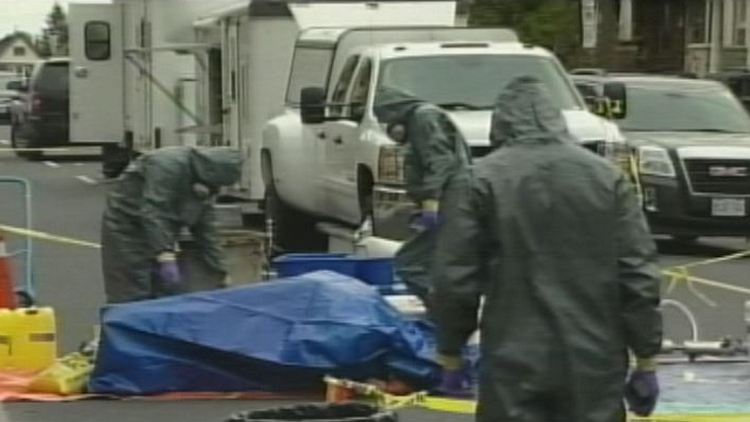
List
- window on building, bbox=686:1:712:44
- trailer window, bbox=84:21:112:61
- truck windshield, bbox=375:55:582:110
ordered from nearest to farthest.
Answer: truck windshield, bbox=375:55:582:110
trailer window, bbox=84:21:112:61
window on building, bbox=686:1:712:44

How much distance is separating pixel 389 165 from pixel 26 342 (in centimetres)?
575

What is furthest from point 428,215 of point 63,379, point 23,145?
point 23,145

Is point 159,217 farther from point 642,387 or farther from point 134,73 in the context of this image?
point 134,73

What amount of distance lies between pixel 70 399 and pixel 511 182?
5441 mm

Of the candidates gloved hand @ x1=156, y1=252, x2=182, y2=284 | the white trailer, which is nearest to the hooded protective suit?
gloved hand @ x1=156, y1=252, x2=182, y2=284

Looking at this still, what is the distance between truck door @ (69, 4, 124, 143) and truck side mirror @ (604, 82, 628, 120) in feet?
36.9

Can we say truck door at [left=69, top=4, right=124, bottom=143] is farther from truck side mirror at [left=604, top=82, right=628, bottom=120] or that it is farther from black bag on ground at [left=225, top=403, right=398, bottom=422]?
black bag on ground at [left=225, top=403, right=398, bottom=422]

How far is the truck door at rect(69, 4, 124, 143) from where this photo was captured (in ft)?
98.9

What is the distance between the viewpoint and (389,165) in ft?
56.6

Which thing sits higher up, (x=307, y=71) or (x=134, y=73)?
(x=307, y=71)

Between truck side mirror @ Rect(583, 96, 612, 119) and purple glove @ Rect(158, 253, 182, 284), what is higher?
truck side mirror @ Rect(583, 96, 612, 119)

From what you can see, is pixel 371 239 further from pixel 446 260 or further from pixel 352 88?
pixel 446 260

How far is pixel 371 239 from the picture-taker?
47.5 feet

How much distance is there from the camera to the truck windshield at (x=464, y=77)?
18.1 meters
